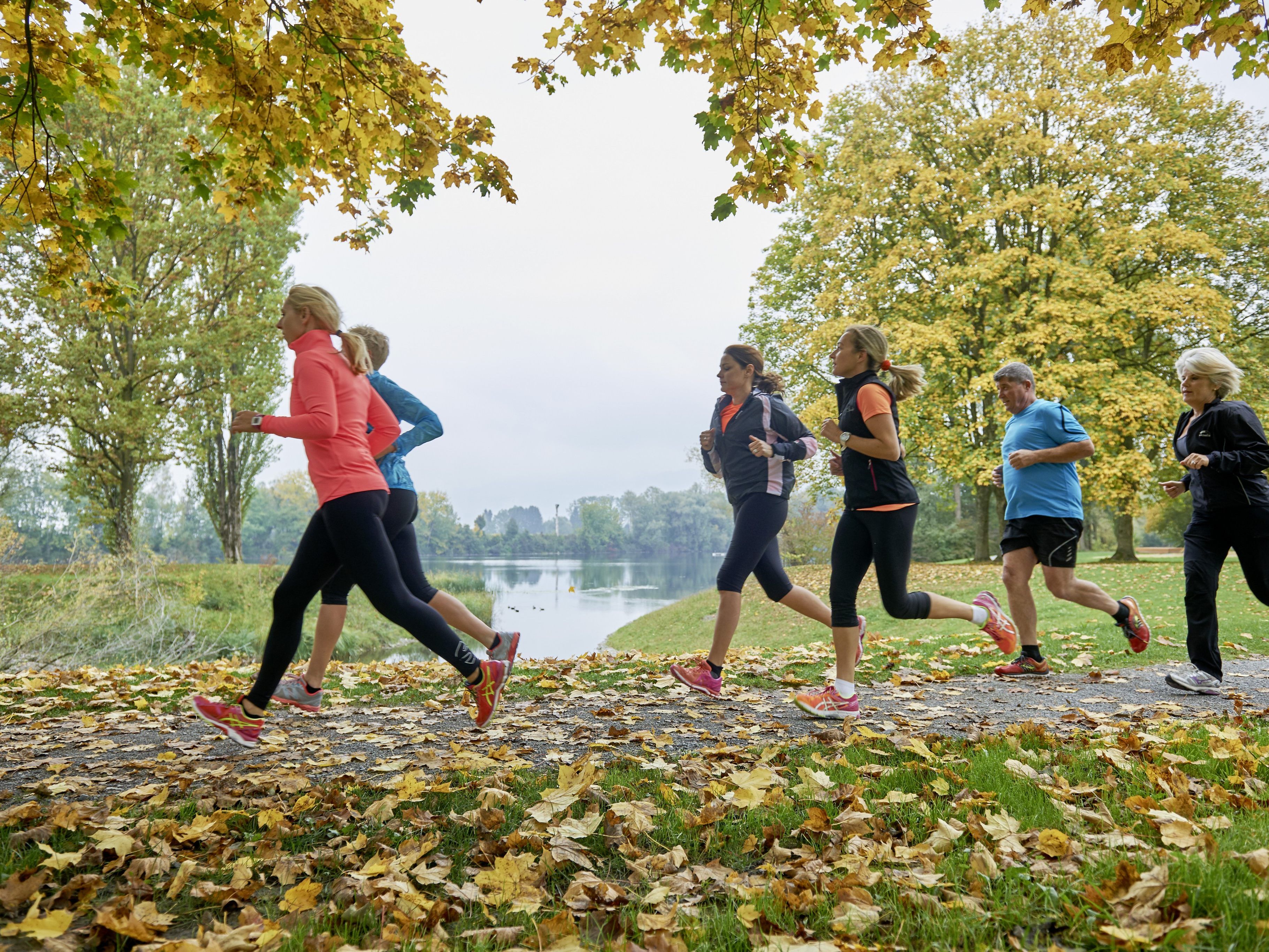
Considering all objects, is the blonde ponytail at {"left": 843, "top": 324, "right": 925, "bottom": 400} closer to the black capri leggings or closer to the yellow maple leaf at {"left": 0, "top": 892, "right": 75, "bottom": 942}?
the black capri leggings

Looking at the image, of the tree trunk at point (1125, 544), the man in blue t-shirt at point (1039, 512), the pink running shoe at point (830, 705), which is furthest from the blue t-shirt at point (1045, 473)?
the tree trunk at point (1125, 544)

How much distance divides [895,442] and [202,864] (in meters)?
3.53

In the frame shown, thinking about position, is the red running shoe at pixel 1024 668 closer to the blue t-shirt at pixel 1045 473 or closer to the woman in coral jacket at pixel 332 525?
the blue t-shirt at pixel 1045 473

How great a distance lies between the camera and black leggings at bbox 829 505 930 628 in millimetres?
4066

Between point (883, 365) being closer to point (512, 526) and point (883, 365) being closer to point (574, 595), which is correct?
point (574, 595)

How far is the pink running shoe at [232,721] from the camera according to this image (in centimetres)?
347

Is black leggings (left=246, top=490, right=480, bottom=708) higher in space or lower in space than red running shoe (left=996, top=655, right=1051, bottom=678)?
higher

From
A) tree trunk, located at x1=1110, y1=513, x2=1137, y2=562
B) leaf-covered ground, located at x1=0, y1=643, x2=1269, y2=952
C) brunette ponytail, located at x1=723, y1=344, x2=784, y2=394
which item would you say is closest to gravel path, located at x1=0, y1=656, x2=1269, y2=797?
leaf-covered ground, located at x1=0, y1=643, x2=1269, y2=952

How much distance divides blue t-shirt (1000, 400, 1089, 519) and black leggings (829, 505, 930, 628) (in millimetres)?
1295

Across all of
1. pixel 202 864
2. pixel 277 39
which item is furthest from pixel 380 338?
pixel 202 864

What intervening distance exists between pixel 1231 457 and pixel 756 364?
2863 mm

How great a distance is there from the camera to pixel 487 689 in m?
3.61

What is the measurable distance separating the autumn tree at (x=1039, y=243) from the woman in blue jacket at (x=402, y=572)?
526 inches

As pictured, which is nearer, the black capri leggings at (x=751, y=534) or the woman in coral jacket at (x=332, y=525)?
the woman in coral jacket at (x=332, y=525)
